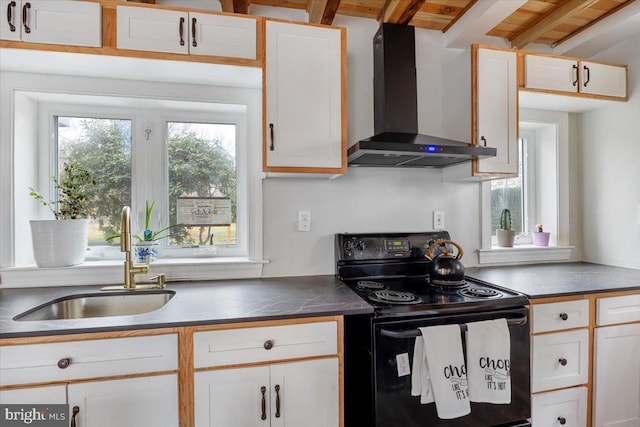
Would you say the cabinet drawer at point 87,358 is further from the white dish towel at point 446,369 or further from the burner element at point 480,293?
the burner element at point 480,293

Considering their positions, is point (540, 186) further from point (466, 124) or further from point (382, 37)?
point (382, 37)

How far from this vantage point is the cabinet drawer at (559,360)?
1.56 meters

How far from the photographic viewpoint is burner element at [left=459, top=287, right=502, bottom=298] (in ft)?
5.01

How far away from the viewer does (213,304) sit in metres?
1.39

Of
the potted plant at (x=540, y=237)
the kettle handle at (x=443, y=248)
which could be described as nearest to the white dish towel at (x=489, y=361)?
the kettle handle at (x=443, y=248)

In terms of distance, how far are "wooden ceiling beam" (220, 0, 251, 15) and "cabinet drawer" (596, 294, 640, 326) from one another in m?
2.39


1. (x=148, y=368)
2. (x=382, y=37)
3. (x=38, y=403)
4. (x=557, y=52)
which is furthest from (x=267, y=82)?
(x=557, y=52)

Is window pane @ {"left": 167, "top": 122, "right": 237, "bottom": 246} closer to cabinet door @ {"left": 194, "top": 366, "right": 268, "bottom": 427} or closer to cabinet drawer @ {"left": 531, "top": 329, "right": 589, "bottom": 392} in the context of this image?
cabinet door @ {"left": 194, "top": 366, "right": 268, "bottom": 427}

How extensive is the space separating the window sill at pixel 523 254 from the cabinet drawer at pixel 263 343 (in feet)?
4.60

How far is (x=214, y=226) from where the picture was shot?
2.00m

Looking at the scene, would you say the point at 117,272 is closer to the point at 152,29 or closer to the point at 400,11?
the point at 152,29

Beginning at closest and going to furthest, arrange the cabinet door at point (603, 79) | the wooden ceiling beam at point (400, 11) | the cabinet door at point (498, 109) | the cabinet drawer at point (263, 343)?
the cabinet drawer at point (263, 343) < the wooden ceiling beam at point (400, 11) < the cabinet door at point (498, 109) < the cabinet door at point (603, 79)

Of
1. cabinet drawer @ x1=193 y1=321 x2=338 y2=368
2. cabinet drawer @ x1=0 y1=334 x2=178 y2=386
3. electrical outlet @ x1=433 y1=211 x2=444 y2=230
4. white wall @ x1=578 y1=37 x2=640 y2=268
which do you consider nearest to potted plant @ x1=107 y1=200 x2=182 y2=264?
cabinet drawer @ x1=0 y1=334 x2=178 y2=386

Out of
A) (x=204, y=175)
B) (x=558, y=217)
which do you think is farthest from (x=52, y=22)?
(x=558, y=217)
